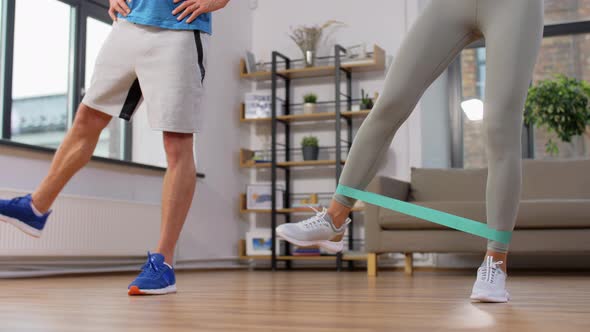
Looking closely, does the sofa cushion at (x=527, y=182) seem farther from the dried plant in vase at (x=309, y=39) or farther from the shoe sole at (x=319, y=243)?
the shoe sole at (x=319, y=243)

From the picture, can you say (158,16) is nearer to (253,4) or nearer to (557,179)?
(557,179)

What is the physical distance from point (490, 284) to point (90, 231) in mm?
2823

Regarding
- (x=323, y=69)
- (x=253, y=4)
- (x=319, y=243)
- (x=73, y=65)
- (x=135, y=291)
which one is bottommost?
(x=135, y=291)

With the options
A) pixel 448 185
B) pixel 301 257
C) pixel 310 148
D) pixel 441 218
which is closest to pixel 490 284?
pixel 441 218

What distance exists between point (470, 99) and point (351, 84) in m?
0.96

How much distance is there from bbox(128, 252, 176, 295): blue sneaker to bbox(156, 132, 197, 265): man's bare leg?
0.06 meters

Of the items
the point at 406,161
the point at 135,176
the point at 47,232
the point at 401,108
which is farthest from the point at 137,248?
the point at 401,108

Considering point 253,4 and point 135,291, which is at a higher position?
point 253,4

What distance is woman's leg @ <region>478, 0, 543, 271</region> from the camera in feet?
5.70

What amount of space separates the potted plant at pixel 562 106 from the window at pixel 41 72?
317 cm

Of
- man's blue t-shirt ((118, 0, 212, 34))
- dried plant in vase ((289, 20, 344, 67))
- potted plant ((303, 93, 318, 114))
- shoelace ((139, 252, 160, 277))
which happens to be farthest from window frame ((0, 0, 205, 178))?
shoelace ((139, 252, 160, 277))

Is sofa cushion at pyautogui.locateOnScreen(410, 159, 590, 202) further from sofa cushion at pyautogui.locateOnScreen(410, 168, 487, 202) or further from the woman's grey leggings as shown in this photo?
the woman's grey leggings

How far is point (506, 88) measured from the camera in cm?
175

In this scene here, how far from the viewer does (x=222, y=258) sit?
5.52 m
